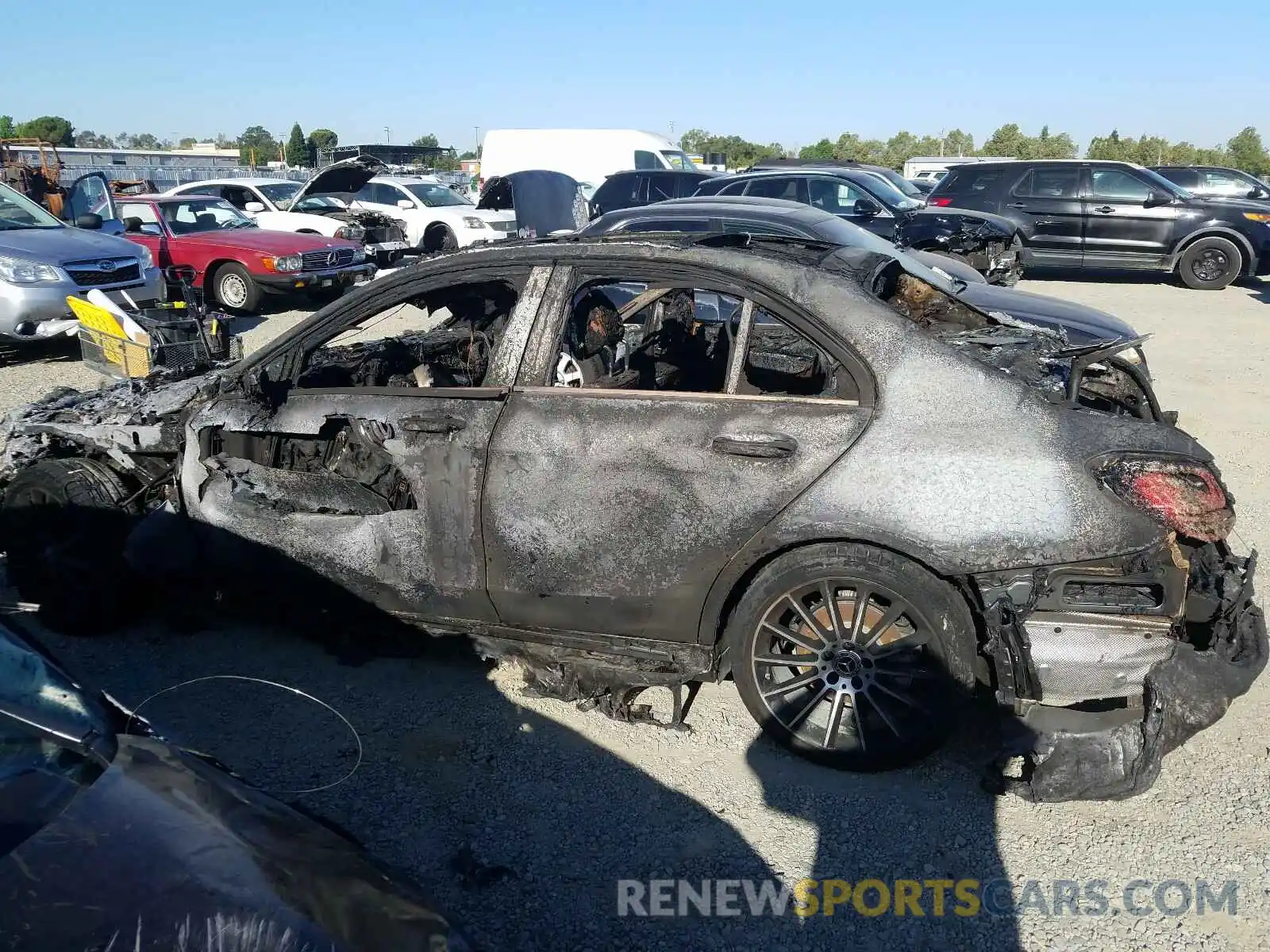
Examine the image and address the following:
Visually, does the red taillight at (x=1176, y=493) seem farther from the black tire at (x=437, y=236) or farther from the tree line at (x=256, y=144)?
the tree line at (x=256, y=144)

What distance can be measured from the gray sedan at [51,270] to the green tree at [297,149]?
53.7 meters

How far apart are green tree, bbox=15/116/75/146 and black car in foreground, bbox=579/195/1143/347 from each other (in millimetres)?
61877

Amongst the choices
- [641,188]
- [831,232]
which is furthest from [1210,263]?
[831,232]

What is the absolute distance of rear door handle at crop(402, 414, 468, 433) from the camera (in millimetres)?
3443

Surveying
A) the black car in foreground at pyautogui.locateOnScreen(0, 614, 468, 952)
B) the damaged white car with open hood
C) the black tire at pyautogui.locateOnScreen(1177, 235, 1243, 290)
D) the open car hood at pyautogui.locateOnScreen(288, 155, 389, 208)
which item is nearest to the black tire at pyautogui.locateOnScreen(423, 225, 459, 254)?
the damaged white car with open hood

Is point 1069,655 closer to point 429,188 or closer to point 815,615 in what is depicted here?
point 815,615

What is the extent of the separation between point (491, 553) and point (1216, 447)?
5.71 meters

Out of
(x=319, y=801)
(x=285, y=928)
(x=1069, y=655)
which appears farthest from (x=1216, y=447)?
(x=285, y=928)

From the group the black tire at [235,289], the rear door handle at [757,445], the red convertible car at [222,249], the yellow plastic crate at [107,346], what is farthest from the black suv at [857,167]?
the rear door handle at [757,445]

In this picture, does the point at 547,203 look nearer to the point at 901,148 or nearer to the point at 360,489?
the point at 360,489

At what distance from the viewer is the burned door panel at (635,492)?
313 centimetres

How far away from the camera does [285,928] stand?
1.78 meters

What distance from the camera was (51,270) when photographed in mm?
9562

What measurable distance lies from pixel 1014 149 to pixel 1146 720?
191 feet
